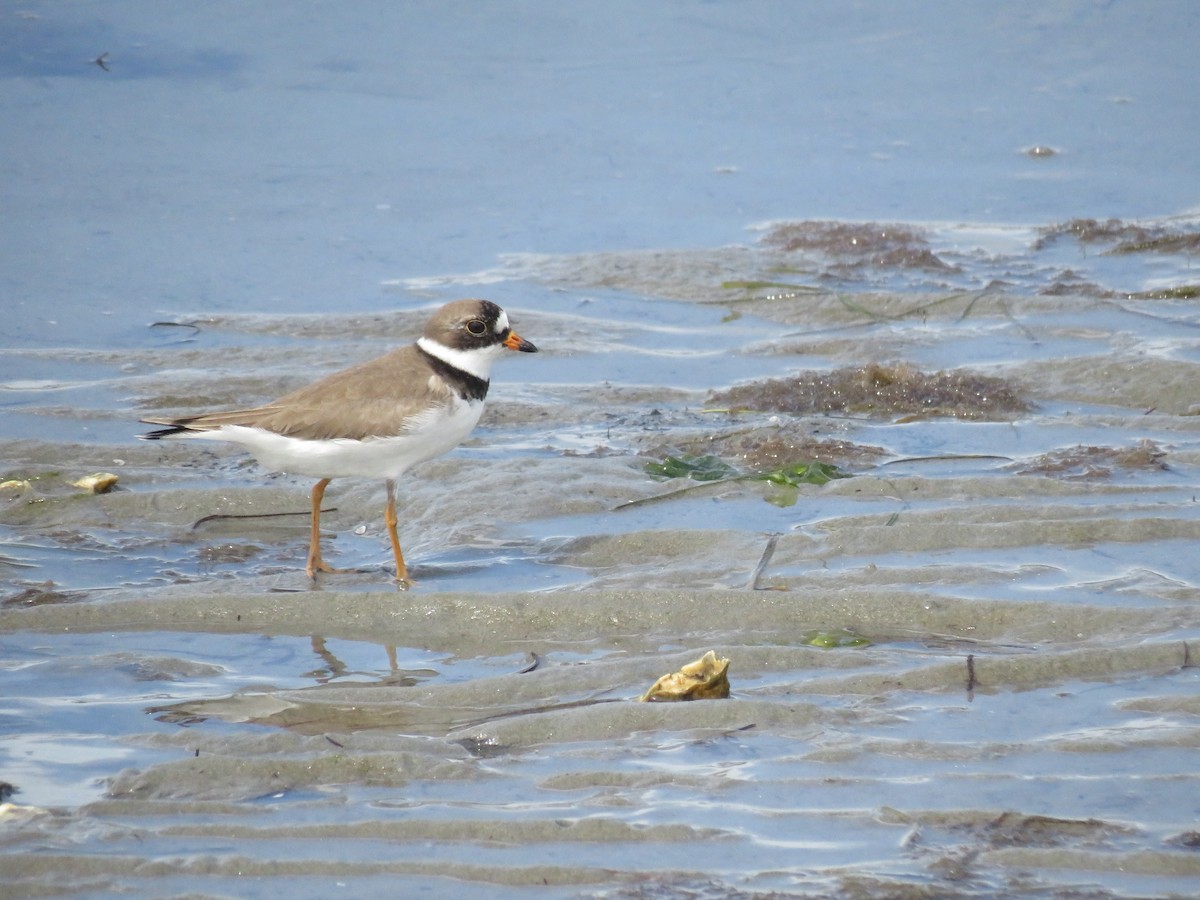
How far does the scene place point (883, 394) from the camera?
7.14 metres

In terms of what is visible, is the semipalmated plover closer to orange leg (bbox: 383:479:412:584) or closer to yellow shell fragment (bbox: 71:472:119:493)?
orange leg (bbox: 383:479:412:584)

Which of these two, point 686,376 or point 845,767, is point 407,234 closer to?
point 686,376

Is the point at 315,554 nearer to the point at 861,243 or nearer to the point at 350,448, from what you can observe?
the point at 350,448

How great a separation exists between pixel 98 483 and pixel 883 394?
369cm

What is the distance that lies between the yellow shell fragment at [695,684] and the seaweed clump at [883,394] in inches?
119

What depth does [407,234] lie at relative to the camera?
31.8ft

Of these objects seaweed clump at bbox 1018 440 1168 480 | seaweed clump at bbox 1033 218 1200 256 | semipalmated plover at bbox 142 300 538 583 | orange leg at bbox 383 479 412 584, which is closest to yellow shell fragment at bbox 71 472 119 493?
semipalmated plover at bbox 142 300 538 583

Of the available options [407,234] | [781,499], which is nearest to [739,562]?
[781,499]

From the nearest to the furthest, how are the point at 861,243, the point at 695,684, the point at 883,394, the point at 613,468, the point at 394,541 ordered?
the point at 695,684 → the point at 394,541 → the point at 613,468 → the point at 883,394 → the point at 861,243

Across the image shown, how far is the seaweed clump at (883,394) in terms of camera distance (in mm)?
6977

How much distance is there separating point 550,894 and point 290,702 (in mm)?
1377

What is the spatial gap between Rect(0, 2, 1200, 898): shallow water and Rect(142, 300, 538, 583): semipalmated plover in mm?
404

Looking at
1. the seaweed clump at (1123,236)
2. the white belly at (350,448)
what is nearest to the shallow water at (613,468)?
the seaweed clump at (1123,236)

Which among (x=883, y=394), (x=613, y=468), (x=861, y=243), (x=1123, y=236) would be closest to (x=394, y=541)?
(x=613, y=468)
